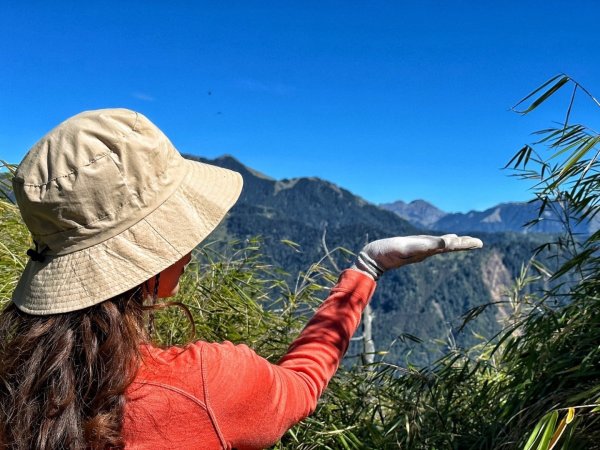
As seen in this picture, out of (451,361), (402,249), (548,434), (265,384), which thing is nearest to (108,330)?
(265,384)

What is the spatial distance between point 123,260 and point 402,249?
28.2 inches

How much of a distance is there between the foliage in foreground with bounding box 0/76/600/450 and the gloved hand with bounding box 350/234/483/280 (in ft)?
1.53

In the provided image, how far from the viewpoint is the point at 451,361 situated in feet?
8.71

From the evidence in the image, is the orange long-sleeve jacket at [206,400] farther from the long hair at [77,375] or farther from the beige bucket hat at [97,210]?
the beige bucket hat at [97,210]

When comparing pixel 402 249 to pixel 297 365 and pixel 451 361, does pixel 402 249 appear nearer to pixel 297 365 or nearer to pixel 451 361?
pixel 297 365

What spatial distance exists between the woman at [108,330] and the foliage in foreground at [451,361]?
69cm

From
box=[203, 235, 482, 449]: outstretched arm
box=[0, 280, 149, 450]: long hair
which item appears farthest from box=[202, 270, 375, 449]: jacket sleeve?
box=[0, 280, 149, 450]: long hair

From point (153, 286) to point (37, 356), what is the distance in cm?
27

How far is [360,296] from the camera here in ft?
5.39

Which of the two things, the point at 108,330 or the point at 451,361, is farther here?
the point at 451,361

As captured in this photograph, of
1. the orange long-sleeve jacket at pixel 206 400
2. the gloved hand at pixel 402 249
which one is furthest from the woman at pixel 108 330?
the gloved hand at pixel 402 249

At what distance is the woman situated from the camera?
4.14 ft

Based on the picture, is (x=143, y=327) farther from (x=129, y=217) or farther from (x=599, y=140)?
(x=599, y=140)

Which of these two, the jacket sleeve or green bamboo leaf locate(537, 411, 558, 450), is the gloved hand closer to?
the jacket sleeve
